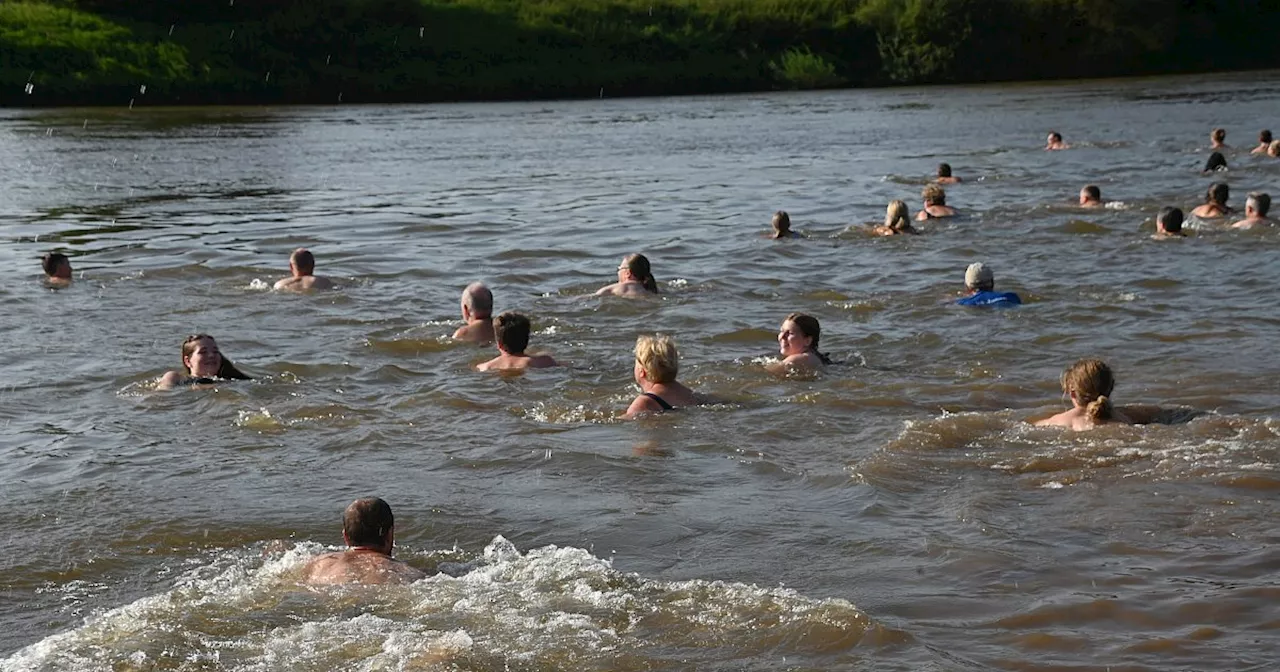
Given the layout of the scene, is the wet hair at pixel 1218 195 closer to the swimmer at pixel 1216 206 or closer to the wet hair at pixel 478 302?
the swimmer at pixel 1216 206

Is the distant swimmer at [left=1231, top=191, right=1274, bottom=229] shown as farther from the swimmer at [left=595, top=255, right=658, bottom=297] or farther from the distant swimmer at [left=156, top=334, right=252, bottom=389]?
the distant swimmer at [left=156, top=334, right=252, bottom=389]

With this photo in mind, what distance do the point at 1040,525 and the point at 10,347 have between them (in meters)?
10.7

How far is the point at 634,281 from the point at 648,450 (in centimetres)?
655

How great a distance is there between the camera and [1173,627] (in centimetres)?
750

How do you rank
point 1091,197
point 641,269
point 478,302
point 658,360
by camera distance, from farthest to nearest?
point 1091,197 → point 641,269 → point 478,302 → point 658,360

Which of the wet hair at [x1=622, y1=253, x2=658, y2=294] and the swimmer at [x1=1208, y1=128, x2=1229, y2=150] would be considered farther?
the swimmer at [x1=1208, y1=128, x2=1229, y2=150]

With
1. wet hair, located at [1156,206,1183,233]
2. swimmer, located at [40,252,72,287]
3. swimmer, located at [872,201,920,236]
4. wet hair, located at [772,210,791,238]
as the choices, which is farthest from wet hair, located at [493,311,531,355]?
wet hair, located at [1156,206,1183,233]

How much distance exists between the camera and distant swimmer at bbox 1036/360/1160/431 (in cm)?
1102

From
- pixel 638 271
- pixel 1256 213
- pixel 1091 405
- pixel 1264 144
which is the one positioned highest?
pixel 1264 144

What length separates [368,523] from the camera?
850cm

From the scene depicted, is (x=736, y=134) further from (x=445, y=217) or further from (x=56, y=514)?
(x=56, y=514)

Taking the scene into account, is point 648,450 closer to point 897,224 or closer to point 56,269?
point 56,269

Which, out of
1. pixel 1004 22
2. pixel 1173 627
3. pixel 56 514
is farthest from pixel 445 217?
pixel 1004 22

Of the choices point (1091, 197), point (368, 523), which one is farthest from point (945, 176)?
point (368, 523)
